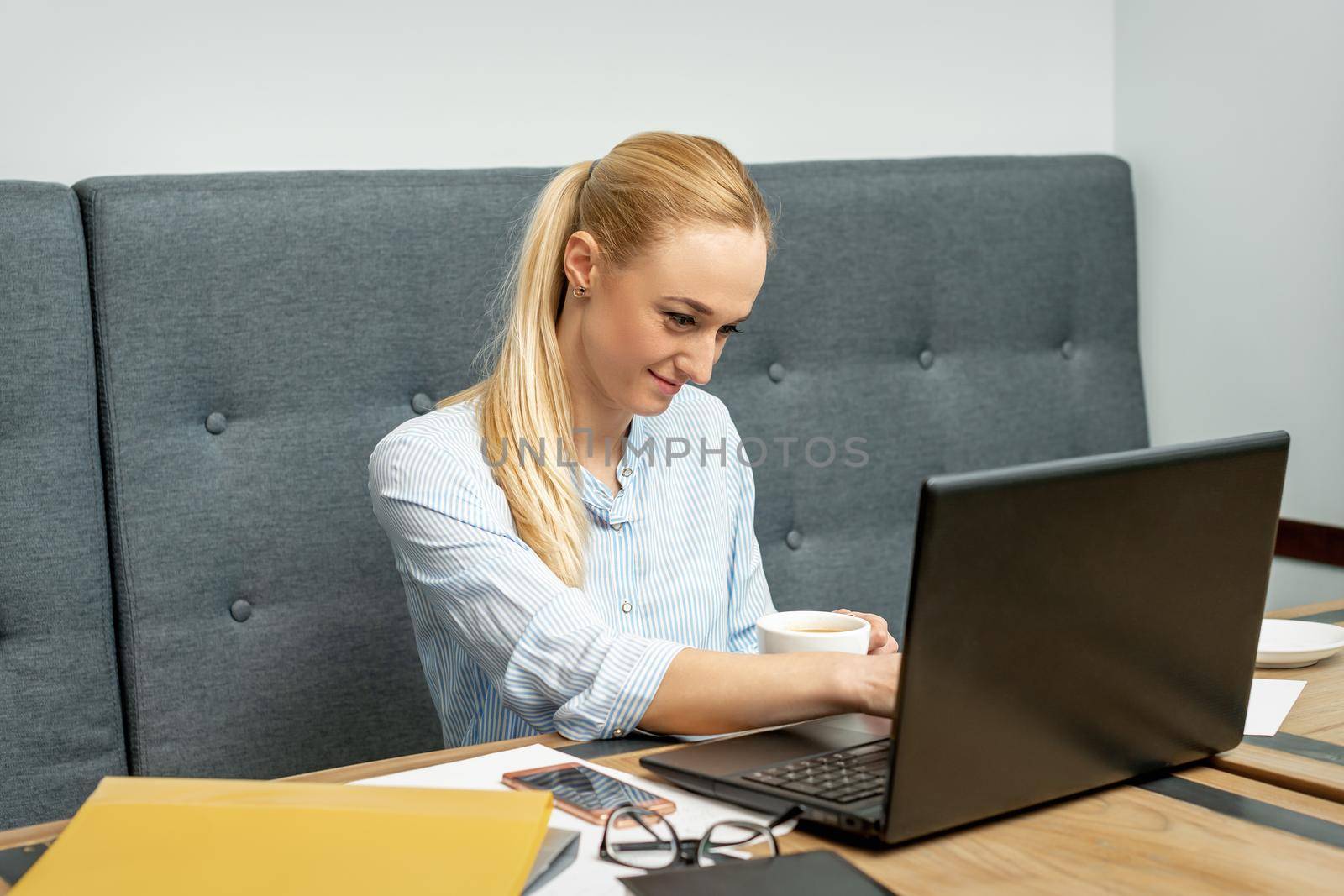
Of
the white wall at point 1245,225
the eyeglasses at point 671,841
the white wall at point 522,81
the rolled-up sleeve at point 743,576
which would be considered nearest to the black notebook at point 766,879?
the eyeglasses at point 671,841

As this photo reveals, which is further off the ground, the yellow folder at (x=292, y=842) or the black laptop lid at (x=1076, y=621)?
the black laptop lid at (x=1076, y=621)

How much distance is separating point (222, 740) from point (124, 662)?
0.47 ft

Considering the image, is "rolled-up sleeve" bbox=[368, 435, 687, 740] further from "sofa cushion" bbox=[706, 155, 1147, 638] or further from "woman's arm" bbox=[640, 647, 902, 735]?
"sofa cushion" bbox=[706, 155, 1147, 638]

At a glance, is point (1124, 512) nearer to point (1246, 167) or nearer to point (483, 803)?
point (483, 803)

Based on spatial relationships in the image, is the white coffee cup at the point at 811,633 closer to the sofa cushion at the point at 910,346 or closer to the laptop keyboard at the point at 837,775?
the laptop keyboard at the point at 837,775

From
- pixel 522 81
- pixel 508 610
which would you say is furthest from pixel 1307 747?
pixel 522 81

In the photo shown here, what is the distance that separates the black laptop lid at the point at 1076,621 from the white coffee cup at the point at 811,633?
9.3 inches

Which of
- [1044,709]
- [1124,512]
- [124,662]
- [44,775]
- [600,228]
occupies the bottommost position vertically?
[44,775]

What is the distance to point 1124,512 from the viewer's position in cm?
80

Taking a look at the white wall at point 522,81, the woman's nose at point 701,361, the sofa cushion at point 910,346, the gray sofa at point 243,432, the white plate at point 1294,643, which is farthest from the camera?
the sofa cushion at point 910,346

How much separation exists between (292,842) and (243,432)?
0.91 m

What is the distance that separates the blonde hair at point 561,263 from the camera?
1270 millimetres

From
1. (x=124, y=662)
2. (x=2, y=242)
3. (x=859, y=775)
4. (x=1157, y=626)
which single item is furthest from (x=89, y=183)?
Answer: (x=1157, y=626)

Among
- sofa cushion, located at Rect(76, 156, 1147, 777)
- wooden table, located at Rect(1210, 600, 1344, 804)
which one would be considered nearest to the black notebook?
wooden table, located at Rect(1210, 600, 1344, 804)
